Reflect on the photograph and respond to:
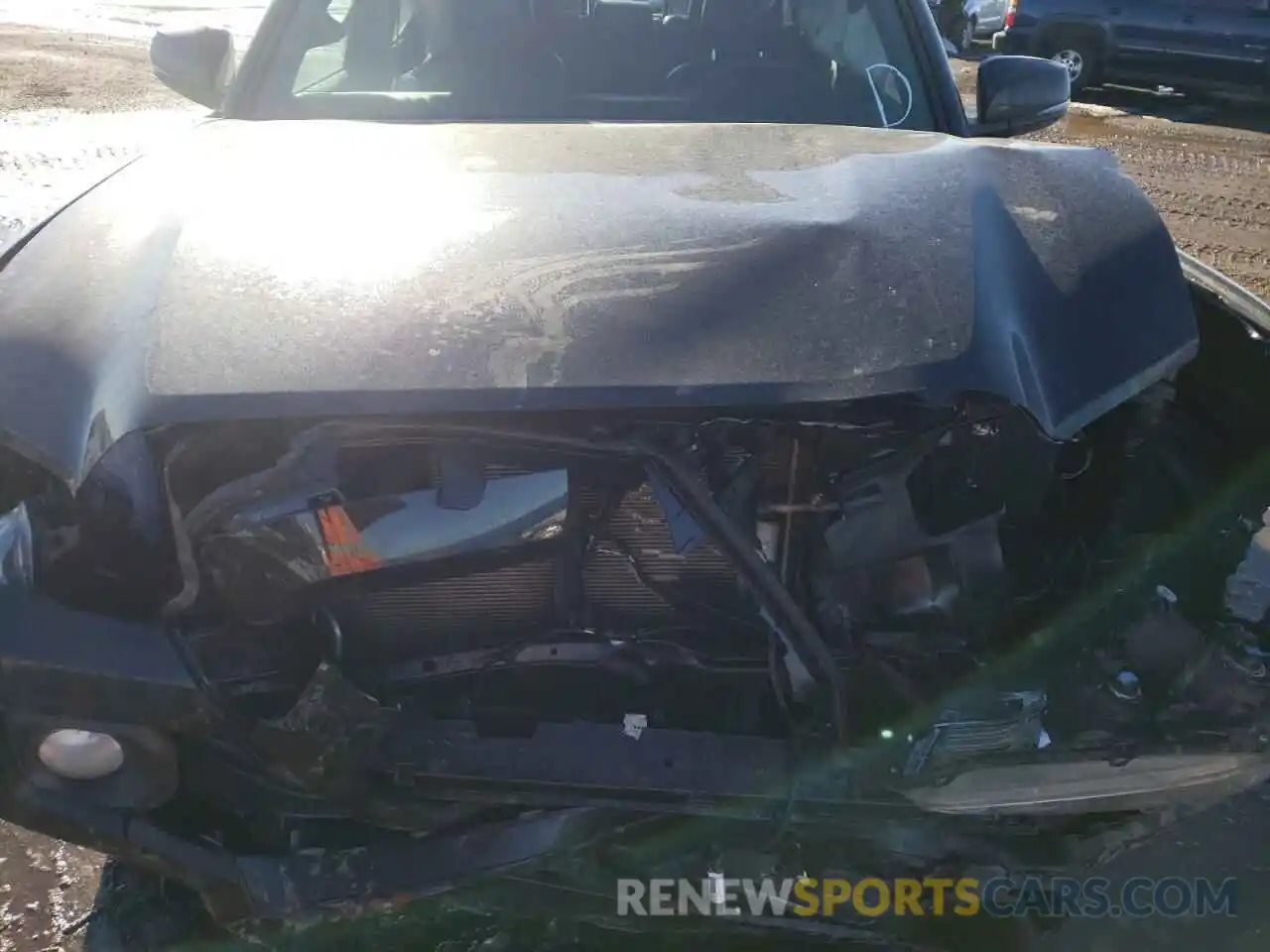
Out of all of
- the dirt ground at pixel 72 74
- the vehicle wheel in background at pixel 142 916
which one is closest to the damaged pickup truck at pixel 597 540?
the vehicle wheel in background at pixel 142 916

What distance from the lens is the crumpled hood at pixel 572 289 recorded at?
153cm

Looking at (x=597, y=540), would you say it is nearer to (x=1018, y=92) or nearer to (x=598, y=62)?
(x=598, y=62)

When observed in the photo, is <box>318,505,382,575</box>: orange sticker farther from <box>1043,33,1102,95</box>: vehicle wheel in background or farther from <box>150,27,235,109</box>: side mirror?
<box>1043,33,1102,95</box>: vehicle wheel in background

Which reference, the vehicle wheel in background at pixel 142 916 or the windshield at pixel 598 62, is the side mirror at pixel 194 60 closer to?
the windshield at pixel 598 62

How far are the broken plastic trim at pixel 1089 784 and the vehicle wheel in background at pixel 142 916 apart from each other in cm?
139

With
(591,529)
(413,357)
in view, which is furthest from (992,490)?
(413,357)

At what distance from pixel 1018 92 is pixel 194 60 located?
213 centimetres

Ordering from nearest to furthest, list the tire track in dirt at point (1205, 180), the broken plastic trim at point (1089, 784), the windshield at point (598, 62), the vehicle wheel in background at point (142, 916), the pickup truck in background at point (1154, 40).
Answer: the broken plastic trim at point (1089, 784) < the vehicle wheel in background at point (142, 916) < the windshield at point (598, 62) < the tire track in dirt at point (1205, 180) < the pickup truck in background at point (1154, 40)

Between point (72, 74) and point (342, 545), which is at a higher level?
point (342, 545)

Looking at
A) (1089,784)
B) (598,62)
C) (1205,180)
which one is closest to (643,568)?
(1089,784)

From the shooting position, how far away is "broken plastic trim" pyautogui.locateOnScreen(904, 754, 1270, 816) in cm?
164

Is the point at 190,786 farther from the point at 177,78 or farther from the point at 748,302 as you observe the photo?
the point at 177,78

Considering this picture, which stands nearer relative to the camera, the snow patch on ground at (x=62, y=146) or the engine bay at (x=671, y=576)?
the engine bay at (x=671, y=576)

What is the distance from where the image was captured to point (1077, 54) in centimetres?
1030
